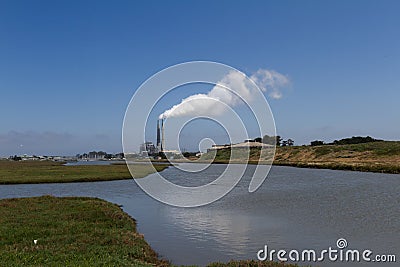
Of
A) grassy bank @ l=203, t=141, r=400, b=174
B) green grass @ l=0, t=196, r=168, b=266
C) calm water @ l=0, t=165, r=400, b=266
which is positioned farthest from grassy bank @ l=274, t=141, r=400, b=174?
green grass @ l=0, t=196, r=168, b=266

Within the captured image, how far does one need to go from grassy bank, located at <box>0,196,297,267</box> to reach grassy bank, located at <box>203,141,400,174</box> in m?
62.9

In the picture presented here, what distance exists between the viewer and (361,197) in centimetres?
3666

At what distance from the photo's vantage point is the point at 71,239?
52.5 ft

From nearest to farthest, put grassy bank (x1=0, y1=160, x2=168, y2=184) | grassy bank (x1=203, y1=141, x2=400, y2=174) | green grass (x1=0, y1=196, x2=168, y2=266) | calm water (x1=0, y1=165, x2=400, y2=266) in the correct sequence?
1. green grass (x1=0, y1=196, x2=168, y2=266)
2. calm water (x1=0, y1=165, x2=400, y2=266)
3. grassy bank (x1=0, y1=160, x2=168, y2=184)
4. grassy bank (x1=203, y1=141, x2=400, y2=174)

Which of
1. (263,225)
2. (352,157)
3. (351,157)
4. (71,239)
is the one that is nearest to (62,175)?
(263,225)

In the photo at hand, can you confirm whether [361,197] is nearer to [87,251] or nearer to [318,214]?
[318,214]

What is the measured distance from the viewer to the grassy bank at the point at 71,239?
495 inches

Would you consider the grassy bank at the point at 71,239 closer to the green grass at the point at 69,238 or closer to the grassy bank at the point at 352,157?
the green grass at the point at 69,238

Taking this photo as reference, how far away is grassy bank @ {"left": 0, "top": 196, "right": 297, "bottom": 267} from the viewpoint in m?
12.6

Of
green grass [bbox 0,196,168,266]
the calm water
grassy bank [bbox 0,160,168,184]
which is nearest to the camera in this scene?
Result: green grass [bbox 0,196,168,266]

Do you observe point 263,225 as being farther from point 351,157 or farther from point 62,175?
point 351,157

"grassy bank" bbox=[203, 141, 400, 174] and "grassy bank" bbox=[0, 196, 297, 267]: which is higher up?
"grassy bank" bbox=[203, 141, 400, 174]

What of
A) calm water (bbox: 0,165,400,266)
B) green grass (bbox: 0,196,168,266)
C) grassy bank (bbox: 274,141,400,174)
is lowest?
calm water (bbox: 0,165,400,266)

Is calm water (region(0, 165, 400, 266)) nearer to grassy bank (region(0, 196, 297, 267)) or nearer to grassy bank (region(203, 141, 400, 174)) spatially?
grassy bank (region(0, 196, 297, 267))
